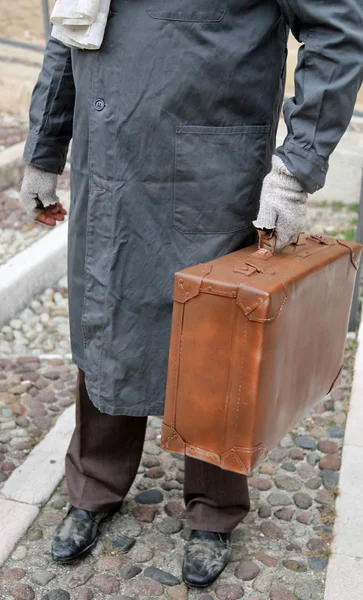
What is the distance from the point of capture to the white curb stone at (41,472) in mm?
2877

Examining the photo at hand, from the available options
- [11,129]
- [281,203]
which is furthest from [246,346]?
[11,129]

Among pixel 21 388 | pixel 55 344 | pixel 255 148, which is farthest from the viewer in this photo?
pixel 55 344

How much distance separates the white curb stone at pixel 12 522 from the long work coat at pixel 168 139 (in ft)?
1.90

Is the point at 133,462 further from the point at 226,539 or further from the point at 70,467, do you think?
the point at 226,539

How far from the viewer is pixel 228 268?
2.09 m

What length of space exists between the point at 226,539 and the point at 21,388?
130 centimetres

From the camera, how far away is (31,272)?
4.35m

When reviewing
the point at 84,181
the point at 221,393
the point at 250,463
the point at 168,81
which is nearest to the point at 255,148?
the point at 168,81

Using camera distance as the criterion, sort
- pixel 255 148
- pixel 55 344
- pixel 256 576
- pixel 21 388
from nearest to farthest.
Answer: pixel 255 148 → pixel 256 576 → pixel 21 388 → pixel 55 344

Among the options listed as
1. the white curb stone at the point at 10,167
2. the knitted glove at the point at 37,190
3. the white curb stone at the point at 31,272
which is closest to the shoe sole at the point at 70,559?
the knitted glove at the point at 37,190

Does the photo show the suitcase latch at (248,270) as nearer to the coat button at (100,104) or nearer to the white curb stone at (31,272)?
the coat button at (100,104)

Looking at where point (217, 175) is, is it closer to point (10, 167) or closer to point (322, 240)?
point (322, 240)

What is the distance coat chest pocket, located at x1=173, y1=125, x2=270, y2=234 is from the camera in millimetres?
2193

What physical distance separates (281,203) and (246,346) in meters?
0.35
